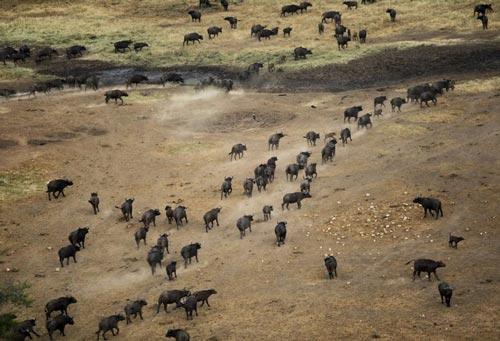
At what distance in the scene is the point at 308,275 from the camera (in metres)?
25.2

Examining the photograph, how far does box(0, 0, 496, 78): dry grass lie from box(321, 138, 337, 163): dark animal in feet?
62.0

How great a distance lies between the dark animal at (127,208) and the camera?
107ft

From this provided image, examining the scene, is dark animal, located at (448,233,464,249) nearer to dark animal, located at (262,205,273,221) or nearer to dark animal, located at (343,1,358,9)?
dark animal, located at (262,205,273,221)

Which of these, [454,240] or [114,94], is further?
[114,94]

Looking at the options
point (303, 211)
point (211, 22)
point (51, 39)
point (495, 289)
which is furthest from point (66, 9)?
point (495, 289)

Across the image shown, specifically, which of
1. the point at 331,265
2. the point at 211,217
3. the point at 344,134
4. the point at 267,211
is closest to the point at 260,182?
the point at 267,211

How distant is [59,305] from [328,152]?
17.0 meters

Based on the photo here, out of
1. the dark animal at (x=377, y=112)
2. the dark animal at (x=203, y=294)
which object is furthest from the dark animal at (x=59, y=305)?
the dark animal at (x=377, y=112)

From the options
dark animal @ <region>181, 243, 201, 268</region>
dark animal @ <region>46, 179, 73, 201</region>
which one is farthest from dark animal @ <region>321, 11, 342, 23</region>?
dark animal @ <region>181, 243, 201, 268</region>

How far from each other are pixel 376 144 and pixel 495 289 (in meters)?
16.8

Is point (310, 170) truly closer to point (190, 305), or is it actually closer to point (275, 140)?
point (275, 140)

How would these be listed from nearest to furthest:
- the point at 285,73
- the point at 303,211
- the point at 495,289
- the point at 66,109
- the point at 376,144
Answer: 1. the point at 495,289
2. the point at 303,211
3. the point at 376,144
4. the point at 66,109
5. the point at 285,73

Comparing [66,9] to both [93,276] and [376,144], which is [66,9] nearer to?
[376,144]

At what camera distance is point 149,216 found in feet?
104
